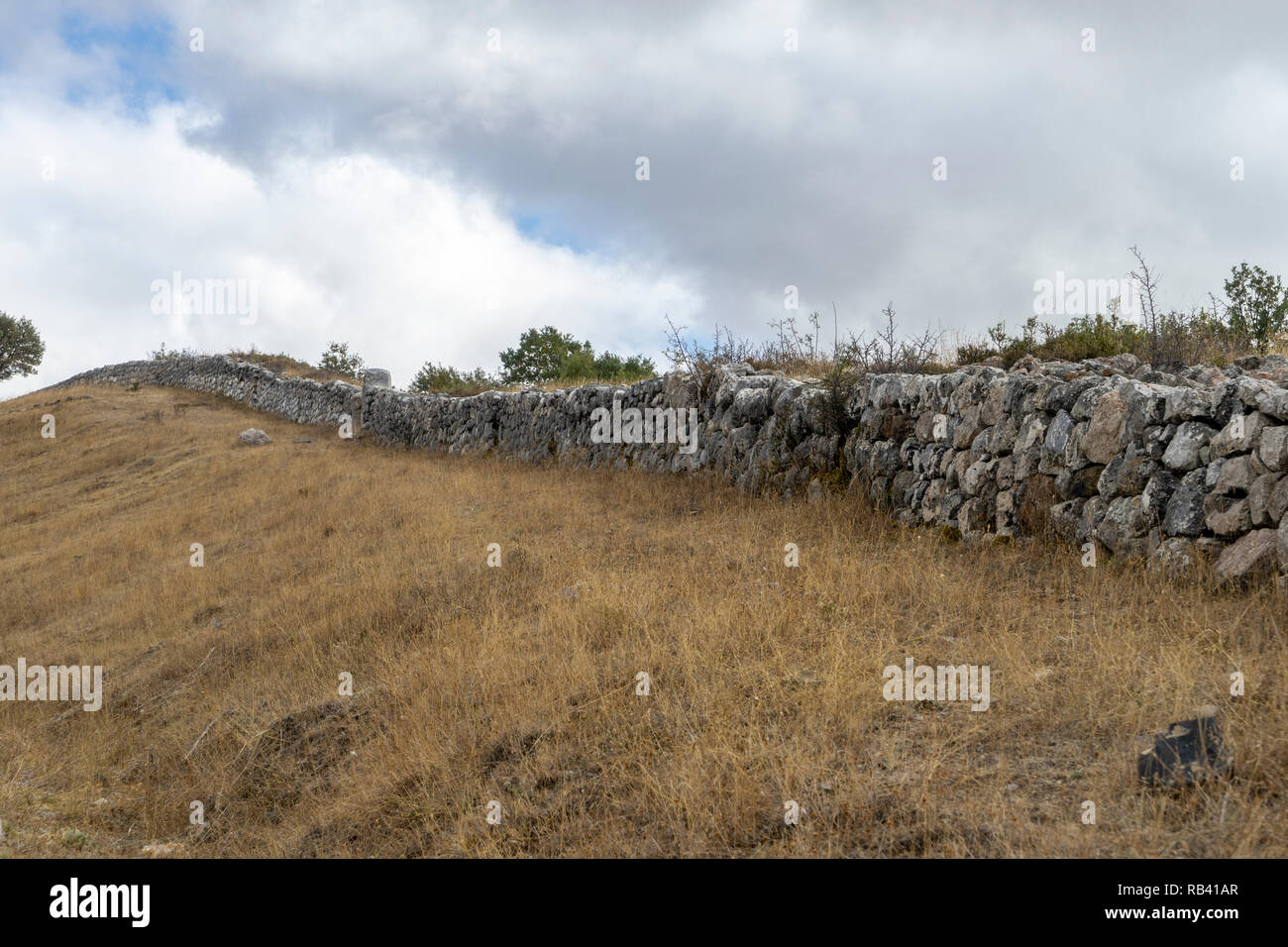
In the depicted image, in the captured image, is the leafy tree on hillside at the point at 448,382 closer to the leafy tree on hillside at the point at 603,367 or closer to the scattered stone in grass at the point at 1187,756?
the leafy tree on hillside at the point at 603,367

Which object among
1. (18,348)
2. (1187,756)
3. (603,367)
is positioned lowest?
(1187,756)

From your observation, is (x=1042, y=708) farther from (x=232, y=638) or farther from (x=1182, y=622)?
(x=232, y=638)

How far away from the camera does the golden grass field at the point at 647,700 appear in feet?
13.6

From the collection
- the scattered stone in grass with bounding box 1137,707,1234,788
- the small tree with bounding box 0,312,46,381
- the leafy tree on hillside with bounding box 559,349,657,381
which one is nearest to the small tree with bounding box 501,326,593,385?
the leafy tree on hillside with bounding box 559,349,657,381

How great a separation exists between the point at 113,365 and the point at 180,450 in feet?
105

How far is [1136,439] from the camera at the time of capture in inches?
283

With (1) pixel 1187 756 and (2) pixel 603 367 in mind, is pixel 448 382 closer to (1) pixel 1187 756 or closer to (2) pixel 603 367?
Result: (2) pixel 603 367

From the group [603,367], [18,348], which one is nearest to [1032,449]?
[603,367]

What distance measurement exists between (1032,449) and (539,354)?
28.8 m

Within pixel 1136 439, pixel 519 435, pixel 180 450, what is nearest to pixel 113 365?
pixel 180 450

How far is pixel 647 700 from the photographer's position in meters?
5.66

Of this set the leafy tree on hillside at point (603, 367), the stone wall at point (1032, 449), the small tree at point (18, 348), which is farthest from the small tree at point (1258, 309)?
the small tree at point (18, 348)

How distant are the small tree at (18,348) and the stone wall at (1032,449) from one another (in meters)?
58.5

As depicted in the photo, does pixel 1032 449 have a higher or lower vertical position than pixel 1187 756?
higher
